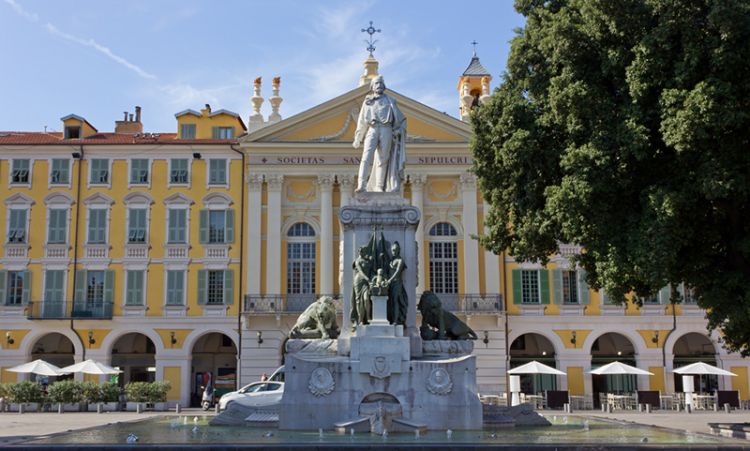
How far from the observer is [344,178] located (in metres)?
42.0

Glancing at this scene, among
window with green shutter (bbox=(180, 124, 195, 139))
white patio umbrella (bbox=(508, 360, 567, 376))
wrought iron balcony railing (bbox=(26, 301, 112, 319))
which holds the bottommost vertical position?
white patio umbrella (bbox=(508, 360, 567, 376))

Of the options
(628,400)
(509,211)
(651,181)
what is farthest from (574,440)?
(628,400)

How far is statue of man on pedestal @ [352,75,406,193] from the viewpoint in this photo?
1655 cm

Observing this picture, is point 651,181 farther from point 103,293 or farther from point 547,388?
point 103,293

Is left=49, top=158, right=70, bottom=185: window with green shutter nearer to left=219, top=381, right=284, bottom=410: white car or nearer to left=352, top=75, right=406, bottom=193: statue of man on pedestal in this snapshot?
left=219, top=381, right=284, bottom=410: white car

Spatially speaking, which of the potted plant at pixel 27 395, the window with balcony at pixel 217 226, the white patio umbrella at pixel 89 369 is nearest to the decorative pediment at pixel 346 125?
the window with balcony at pixel 217 226

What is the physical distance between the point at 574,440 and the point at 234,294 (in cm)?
3082

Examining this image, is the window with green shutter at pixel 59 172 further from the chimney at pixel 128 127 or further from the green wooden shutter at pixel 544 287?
the green wooden shutter at pixel 544 287

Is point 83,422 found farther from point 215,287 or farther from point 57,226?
point 57,226

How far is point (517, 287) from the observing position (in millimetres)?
41781

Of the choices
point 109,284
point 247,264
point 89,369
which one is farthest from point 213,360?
point 89,369

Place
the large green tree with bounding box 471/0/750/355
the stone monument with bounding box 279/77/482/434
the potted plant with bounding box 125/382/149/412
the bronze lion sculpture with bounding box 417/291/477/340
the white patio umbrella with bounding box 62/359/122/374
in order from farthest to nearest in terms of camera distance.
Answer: the white patio umbrella with bounding box 62/359/122/374, the potted plant with bounding box 125/382/149/412, the bronze lion sculpture with bounding box 417/291/477/340, the large green tree with bounding box 471/0/750/355, the stone monument with bounding box 279/77/482/434

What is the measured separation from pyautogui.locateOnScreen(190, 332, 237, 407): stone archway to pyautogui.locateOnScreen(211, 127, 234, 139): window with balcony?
1034cm

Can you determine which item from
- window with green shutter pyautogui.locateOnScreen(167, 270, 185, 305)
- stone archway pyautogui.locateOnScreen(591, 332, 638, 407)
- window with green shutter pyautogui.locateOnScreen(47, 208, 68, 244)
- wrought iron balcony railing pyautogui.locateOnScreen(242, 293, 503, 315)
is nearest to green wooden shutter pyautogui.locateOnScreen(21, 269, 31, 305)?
window with green shutter pyautogui.locateOnScreen(47, 208, 68, 244)
